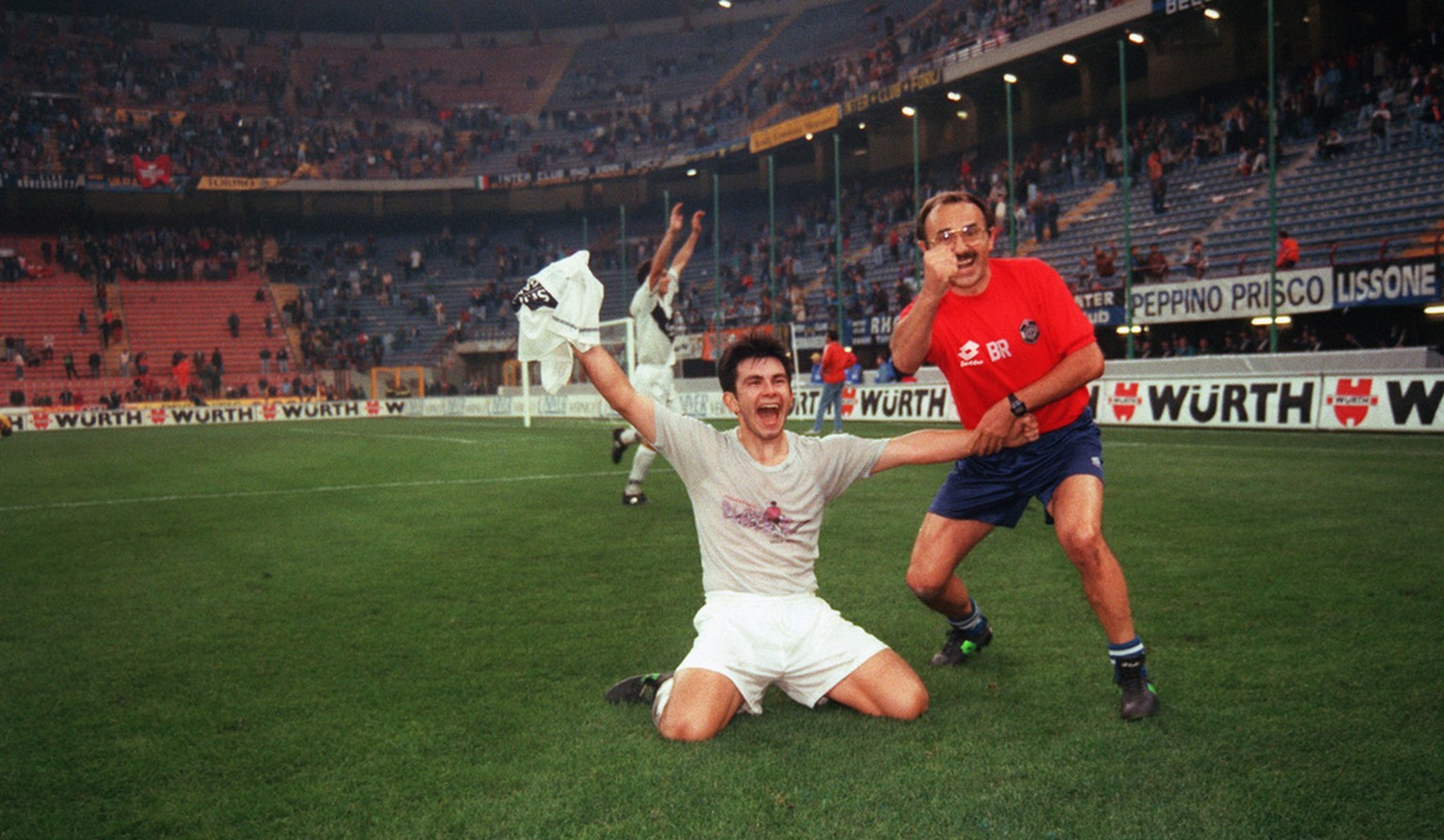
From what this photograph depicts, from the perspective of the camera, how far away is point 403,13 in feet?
202

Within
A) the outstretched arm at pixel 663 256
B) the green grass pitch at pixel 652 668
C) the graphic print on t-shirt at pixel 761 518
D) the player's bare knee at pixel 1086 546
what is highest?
the outstretched arm at pixel 663 256

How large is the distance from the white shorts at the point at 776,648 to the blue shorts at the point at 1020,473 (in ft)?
2.52

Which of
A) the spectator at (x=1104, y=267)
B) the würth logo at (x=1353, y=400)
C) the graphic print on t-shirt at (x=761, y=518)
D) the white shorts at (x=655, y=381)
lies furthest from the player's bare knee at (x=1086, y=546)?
the spectator at (x=1104, y=267)

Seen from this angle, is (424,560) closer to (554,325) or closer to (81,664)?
(81,664)

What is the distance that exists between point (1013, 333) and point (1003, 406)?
1.35 feet

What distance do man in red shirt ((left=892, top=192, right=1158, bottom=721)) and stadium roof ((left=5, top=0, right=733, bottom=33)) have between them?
59.7m

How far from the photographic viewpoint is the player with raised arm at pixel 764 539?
3908 mm

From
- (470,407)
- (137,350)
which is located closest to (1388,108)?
(470,407)

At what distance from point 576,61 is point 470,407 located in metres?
29.7

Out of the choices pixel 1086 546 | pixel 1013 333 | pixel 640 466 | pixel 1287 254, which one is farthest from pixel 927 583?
pixel 1287 254

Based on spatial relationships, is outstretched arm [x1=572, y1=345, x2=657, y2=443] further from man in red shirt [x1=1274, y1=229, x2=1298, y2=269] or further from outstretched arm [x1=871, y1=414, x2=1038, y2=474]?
man in red shirt [x1=1274, y1=229, x2=1298, y2=269]

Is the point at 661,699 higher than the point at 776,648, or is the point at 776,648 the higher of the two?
the point at 776,648

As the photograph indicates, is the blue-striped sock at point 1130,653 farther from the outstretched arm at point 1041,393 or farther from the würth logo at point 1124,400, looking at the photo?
the würth logo at point 1124,400

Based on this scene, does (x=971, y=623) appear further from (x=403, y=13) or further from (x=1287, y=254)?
(x=403, y=13)
